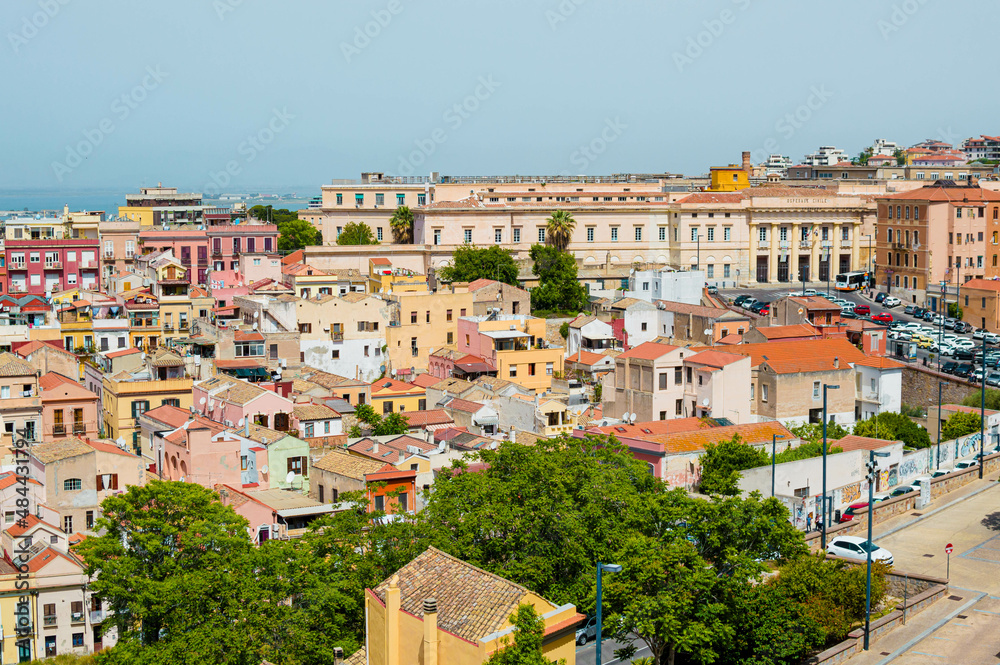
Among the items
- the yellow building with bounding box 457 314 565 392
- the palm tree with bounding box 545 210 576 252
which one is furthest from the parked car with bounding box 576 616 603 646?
the palm tree with bounding box 545 210 576 252

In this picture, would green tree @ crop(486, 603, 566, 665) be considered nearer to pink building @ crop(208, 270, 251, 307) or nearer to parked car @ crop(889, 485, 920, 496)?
parked car @ crop(889, 485, 920, 496)

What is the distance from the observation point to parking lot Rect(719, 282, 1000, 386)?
65062 mm

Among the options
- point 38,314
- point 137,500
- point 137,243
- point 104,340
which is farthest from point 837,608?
point 137,243

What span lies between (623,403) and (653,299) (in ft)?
67.0

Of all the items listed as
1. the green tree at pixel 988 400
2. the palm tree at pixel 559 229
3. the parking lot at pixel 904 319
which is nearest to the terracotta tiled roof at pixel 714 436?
the green tree at pixel 988 400

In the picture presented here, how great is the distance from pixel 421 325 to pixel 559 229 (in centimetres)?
2737

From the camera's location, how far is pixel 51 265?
269 feet

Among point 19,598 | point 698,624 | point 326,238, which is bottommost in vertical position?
point 19,598

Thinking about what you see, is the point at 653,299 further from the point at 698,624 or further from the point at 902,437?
the point at 698,624

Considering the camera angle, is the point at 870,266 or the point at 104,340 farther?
the point at 870,266

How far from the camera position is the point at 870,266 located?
330ft

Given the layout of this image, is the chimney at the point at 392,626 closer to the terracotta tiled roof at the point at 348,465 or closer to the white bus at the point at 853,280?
the terracotta tiled roof at the point at 348,465

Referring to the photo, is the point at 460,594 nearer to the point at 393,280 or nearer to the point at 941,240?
the point at 393,280

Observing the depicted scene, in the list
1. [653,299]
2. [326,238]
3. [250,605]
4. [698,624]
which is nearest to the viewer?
[698,624]
